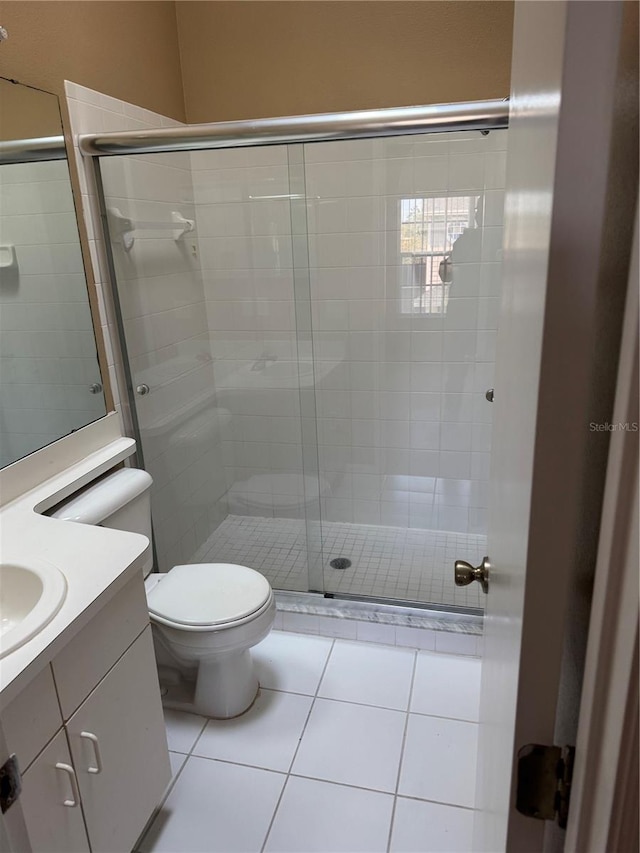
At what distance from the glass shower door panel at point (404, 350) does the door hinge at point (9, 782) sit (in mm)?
1495

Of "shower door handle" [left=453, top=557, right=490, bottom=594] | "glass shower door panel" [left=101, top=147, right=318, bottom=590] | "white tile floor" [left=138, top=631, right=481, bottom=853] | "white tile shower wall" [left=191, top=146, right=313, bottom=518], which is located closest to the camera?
"shower door handle" [left=453, top=557, right=490, bottom=594]

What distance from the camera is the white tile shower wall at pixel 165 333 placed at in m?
2.05

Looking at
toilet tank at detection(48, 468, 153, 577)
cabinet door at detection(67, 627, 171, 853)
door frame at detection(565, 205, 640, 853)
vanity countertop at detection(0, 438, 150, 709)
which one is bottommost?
cabinet door at detection(67, 627, 171, 853)

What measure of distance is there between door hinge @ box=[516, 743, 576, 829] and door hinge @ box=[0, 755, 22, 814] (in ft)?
2.75

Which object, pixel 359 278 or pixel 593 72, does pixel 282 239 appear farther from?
pixel 593 72

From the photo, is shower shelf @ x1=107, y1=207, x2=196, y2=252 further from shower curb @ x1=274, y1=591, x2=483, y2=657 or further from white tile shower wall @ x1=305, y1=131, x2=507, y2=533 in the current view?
shower curb @ x1=274, y1=591, x2=483, y2=657

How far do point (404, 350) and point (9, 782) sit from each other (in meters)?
2.09

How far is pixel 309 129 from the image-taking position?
1.66 m

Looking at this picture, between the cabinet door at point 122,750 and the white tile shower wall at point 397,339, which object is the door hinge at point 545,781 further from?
the white tile shower wall at point 397,339

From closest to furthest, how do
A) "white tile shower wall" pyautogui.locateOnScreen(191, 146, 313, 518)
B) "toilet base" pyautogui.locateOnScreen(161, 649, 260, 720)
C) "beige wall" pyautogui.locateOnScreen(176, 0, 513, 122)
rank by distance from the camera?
"toilet base" pyautogui.locateOnScreen(161, 649, 260, 720)
"beige wall" pyautogui.locateOnScreen(176, 0, 513, 122)
"white tile shower wall" pyautogui.locateOnScreen(191, 146, 313, 518)

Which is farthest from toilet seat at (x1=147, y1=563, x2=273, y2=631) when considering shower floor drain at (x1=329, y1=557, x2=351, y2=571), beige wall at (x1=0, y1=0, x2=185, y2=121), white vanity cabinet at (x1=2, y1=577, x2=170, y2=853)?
beige wall at (x1=0, y1=0, x2=185, y2=121)

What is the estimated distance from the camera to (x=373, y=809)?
58.1 inches

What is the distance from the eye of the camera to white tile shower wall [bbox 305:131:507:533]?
7.59ft

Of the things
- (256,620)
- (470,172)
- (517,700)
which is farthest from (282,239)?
(517,700)
